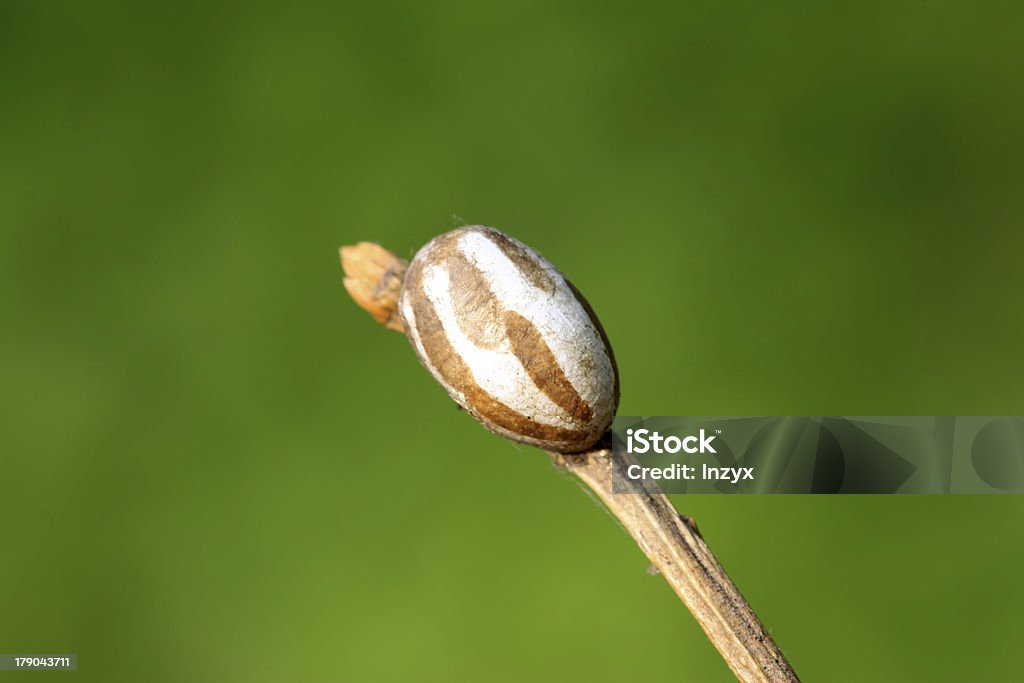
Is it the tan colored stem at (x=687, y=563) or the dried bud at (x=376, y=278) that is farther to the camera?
the dried bud at (x=376, y=278)

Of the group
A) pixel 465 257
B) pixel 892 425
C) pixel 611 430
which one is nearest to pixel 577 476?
pixel 611 430

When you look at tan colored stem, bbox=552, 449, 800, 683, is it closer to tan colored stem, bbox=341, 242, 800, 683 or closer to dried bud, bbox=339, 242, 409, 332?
tan colored stem, bbox=341, 242, 800, 683

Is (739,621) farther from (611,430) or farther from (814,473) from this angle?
(814,473)

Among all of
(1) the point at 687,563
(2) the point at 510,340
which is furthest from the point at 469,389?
(1) the point at 687,563

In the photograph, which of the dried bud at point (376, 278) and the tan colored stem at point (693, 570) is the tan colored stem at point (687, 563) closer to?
the tan colored stem at point (693, 570)

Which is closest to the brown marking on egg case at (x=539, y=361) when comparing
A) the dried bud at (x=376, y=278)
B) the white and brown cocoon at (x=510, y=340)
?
the white and brown cocoon at (x=510, y=340)

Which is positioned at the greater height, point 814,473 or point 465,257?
point 465,257

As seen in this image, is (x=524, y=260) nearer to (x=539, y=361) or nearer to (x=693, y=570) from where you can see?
(x=539, y=361)

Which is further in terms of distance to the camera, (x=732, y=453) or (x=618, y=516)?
(x=732, y=453)
